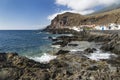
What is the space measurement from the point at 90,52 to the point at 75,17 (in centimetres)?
16445

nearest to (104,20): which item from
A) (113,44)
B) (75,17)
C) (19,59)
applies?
(75,17)

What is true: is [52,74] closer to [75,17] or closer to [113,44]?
[113,44]

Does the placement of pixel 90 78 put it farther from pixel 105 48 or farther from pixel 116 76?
pixel 105 48

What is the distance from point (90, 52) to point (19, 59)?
1517 cm

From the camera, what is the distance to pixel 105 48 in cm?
3688

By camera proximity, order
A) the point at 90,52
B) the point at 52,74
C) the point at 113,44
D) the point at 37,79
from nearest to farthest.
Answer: the point at 37,79, the point at 52,74, the point at 90,52, the point at 113,44

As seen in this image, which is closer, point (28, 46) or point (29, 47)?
point (29, 47)

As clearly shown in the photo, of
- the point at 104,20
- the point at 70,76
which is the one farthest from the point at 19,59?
the point at 104,20

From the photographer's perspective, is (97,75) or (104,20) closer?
(97,75)

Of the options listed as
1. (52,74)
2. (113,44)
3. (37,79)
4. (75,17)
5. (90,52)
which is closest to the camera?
(37,79)

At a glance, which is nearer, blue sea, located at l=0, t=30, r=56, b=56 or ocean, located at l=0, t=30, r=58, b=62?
ocean, located at l=0, t=30, r=58, b=62

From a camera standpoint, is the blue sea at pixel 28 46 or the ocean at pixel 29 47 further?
the blue sea at pixel 28 46

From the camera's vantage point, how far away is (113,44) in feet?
120

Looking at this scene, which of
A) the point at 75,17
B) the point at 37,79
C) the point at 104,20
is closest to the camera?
the point at 37,79
